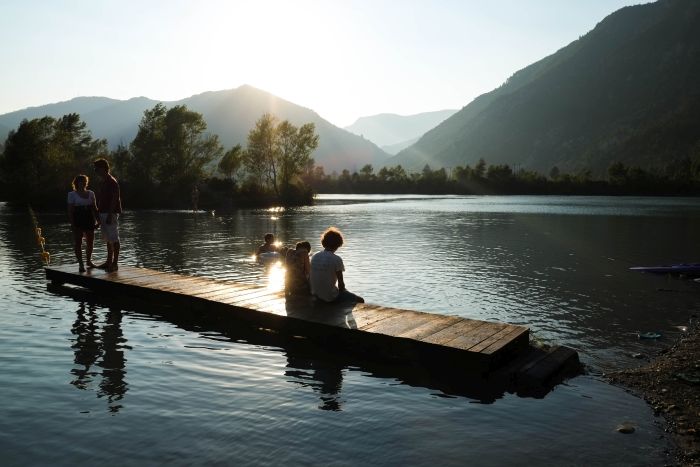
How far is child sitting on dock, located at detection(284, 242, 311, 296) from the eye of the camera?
14.4 metres

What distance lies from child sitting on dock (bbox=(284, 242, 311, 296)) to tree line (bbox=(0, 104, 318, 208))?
87635 millimetres

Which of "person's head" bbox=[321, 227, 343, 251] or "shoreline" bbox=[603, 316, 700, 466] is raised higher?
"person's head" bbox=[321, 227, 343, 251]

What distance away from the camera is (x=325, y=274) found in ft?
45.1

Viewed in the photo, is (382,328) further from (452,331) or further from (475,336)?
(475,336)

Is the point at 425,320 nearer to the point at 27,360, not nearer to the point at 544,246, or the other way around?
the point at 27,360

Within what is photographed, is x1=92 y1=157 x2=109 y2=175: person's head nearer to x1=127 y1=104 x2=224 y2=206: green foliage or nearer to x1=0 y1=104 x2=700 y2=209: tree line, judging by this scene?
x1=0 y1=104 x2=700 y2=209: tree line

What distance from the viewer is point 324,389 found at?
10516mm

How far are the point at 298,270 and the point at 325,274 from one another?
1424 millimetres

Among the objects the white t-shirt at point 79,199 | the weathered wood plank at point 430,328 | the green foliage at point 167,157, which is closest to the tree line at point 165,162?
the green foliage at point 167,157

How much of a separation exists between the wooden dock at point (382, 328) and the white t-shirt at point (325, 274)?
0.38m

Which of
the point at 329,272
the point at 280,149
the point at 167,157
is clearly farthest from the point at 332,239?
the point at 280,149

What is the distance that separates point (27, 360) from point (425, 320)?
9.44 m

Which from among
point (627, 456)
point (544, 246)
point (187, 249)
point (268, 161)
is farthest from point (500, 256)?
point (268, 161)

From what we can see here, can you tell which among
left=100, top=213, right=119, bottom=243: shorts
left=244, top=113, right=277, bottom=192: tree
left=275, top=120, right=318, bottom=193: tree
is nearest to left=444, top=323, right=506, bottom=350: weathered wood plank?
left=100, top=213, right=119, bottom=243: shorts
